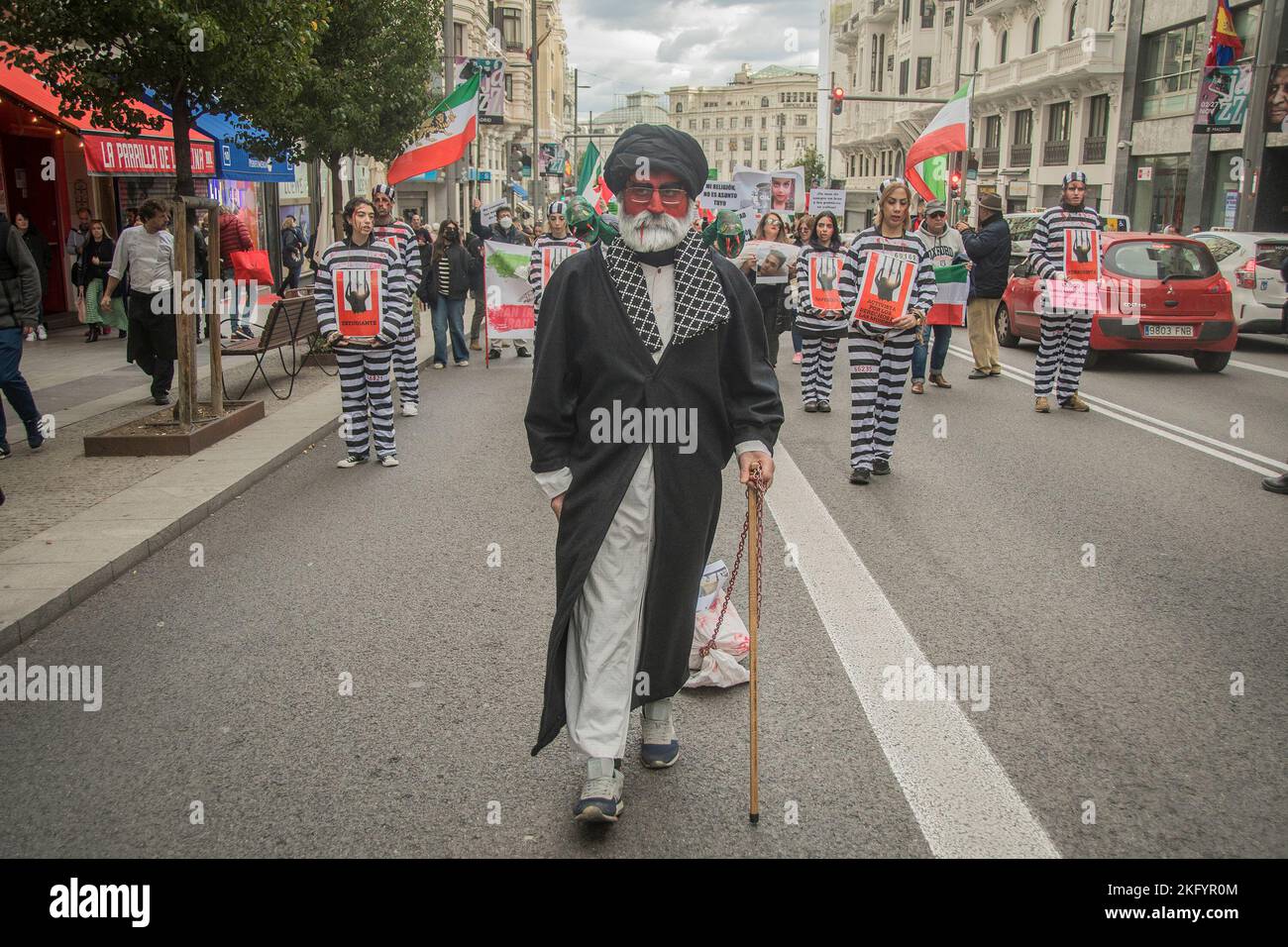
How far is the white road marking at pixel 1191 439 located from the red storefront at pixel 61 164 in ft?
38.8

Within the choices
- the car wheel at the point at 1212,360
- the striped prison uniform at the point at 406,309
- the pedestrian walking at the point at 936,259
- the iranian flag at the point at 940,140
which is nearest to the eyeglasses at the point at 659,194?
the striped prison uniform at the point at 406,309

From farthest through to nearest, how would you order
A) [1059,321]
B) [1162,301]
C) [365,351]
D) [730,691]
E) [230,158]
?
1. [230,158]
2. [1162,301]
3. [1059,321]
4. [365,351]
5. [730,691]

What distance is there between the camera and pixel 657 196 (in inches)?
140

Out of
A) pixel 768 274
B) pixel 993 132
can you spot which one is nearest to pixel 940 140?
pixel 768 274

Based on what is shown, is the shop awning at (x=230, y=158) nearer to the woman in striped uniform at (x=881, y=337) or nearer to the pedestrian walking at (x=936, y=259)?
the pedestrian walking at (x=936, y=259)

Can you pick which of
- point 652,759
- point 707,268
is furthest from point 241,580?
point 707,268

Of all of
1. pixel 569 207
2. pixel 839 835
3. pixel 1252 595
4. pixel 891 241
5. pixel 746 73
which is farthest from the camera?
pixel 746 73

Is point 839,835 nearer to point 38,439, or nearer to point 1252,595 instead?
point 1252,595

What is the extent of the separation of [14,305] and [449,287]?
22.4ft

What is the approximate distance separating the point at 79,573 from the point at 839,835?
4.23m

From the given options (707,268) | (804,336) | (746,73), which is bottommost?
(804,336)

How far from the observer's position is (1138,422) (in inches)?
427

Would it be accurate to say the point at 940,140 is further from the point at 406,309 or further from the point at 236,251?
the point at 236,251
